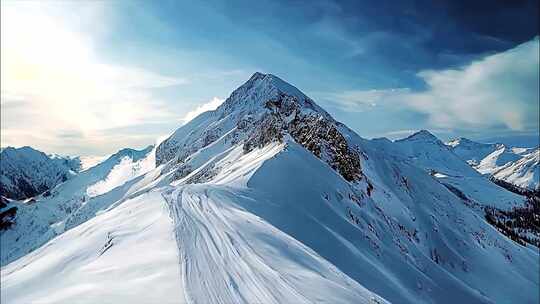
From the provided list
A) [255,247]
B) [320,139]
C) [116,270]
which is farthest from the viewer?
[320,139]

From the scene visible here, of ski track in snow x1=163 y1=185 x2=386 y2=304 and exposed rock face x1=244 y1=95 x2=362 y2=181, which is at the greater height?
exposed rock face x1=244 y1=95 x2=362 y2=181

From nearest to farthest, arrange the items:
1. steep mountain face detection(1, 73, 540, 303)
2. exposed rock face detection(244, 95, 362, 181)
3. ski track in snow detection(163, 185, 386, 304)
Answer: ski track in snow detection(163, 185, 386, 304) < steep mountain face detection(1, 73, 540, 303) < exposed rock face detection(244, 95, 362, 181)

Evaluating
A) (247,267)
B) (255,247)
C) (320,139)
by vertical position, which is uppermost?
(320,139)

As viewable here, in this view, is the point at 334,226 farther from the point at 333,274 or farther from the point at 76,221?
the point at 76,221

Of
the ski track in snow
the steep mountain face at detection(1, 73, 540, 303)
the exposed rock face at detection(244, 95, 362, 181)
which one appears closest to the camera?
the ski track in snow

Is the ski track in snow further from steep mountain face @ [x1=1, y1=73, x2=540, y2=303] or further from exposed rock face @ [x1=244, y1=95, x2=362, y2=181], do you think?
exposed rock face @ [x1=244, y1=95, x2=362, y2=181]

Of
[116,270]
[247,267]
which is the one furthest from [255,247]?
[116,270]

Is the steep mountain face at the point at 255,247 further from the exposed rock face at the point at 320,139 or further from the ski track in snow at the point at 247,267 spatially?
the exposed rock face at the point at 320,139

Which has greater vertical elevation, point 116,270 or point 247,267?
point 116,270

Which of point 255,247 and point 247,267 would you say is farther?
point 255,247

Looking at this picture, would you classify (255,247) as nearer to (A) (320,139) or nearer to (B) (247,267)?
(B) (247,267)

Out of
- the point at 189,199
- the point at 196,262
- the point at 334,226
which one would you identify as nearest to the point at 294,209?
the point at 334,226

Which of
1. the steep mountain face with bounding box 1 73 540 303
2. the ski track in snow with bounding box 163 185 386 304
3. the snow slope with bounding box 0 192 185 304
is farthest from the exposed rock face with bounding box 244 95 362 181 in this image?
the snow slope with bounding box 0 192 185 304

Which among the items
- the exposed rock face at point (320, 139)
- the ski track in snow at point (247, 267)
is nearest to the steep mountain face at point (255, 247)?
the ski track in snow at point (247, 267)
